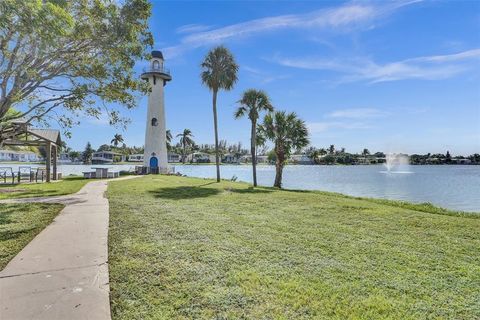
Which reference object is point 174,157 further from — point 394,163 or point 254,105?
point 254,105

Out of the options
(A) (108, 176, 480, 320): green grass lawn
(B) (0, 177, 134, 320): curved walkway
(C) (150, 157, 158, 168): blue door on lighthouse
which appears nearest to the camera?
(B) (0, 177, 134, 320): curved walkway

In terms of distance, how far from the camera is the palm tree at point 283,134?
78.5 ft

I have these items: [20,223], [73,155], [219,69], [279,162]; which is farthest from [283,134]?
[73,155]

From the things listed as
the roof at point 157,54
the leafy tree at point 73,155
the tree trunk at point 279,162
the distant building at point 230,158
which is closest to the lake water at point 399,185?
the tree trunk at point 279,162

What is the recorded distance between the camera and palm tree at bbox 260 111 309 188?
23.9 m

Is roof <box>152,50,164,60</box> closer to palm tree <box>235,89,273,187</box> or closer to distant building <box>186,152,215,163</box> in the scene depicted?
palm tree <box>235,89,273,187</box>

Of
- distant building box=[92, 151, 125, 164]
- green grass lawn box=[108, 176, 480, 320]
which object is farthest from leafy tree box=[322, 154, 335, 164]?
green grass lawn box=[108, 176, 480, 320]

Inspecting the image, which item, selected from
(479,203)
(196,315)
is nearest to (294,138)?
(479,203)

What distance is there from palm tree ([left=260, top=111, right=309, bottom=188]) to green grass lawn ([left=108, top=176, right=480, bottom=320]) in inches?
621

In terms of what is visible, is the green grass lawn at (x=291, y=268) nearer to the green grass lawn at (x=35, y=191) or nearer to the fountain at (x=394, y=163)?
the green grass lawn at (x=35, y=191)

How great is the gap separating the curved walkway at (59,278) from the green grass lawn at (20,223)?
0.61 feet

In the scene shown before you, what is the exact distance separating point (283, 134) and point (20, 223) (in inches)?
750

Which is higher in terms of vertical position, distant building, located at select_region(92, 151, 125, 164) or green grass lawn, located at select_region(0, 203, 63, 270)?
distant building, located at select_region(92, 151, 125, 164)

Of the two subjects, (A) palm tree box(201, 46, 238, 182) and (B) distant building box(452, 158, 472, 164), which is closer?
(A) palm tree box(201, 46, 238, 182)
